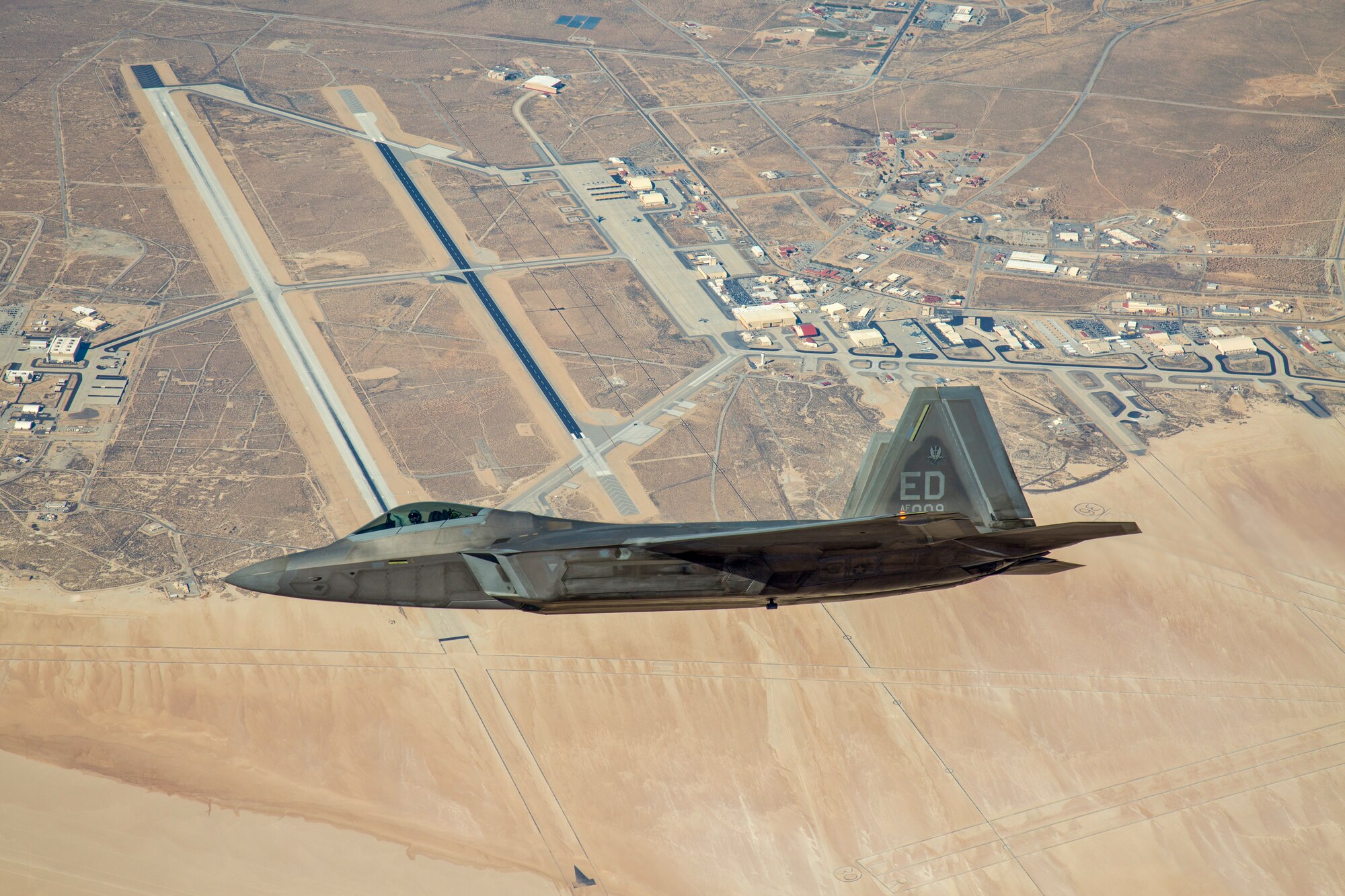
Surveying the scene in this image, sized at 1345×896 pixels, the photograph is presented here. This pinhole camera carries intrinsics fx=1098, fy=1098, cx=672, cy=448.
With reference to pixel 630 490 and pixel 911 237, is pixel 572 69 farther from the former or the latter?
pixel 630 490

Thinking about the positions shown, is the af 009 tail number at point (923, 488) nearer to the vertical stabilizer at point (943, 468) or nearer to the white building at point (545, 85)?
the vertical stabilizer at point (943, 468)

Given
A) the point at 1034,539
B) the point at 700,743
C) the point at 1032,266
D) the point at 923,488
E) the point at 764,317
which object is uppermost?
the point at 1034,539

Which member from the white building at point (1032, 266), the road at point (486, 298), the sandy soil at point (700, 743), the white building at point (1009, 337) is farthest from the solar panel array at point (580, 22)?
the sandy soil at point (700, 743)

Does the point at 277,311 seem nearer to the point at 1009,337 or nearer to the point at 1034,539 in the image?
the point at 1009,337

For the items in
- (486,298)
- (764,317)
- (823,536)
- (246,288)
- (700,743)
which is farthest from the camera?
(486,298)

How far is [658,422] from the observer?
78.6m

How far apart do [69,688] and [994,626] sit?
47650 mm

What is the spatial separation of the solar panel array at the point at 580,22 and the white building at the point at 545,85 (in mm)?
18250

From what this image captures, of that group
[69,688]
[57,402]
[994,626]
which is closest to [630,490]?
[994,626]

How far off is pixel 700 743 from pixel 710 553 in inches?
824

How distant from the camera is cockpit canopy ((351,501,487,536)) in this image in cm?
3447

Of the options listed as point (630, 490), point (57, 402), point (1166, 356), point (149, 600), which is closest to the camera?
point (149, 600)

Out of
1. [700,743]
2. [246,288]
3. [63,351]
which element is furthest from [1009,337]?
[63,351]

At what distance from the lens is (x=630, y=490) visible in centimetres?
7212
